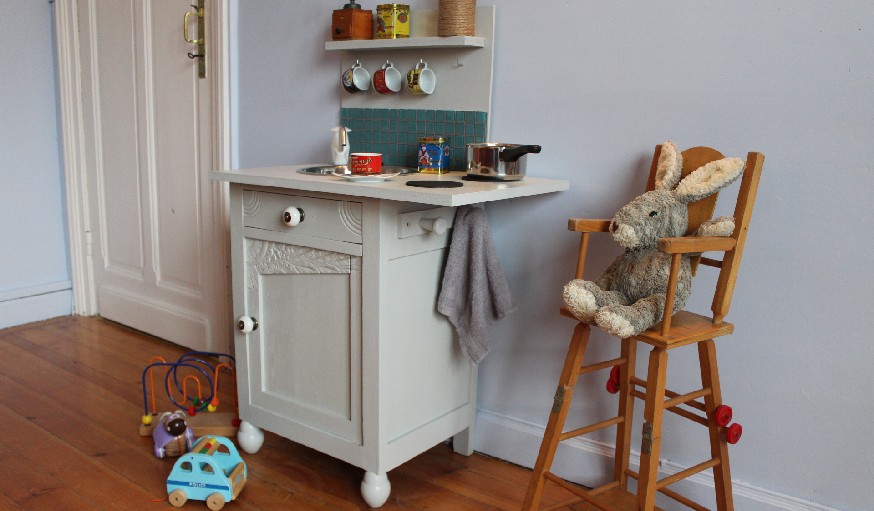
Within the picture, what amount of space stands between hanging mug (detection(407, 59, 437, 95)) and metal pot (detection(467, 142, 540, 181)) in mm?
313

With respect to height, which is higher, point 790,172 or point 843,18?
point 843,18

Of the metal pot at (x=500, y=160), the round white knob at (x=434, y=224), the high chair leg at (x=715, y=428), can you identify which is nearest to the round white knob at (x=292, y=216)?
the round white knob at (x=434, y=224)

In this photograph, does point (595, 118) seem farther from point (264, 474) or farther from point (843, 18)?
point (264, 474)

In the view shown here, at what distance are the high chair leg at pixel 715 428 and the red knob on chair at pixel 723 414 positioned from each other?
0.05 ft

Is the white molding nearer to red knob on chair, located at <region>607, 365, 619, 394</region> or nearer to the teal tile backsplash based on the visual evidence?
the teal tile backsplash

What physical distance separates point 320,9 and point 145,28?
3.13 ft

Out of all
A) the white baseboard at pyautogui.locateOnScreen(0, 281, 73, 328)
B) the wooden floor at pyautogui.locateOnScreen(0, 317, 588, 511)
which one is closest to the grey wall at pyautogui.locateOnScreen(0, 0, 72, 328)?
the white baseboard at pyautogui.locateOnScreen(0, 281, 73, 328)

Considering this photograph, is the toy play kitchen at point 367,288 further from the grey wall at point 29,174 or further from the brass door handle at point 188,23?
the grey wall at point 29,174

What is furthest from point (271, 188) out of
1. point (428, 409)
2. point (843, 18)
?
point (843, 18)

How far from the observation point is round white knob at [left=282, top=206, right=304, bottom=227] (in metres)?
1.80

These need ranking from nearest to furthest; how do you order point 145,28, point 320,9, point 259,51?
point 320,9
point 259,51
point 145,28

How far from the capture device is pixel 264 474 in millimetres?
2002

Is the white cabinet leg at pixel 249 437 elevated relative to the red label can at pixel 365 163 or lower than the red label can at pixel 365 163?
lower

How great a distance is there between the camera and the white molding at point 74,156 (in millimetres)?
3154
